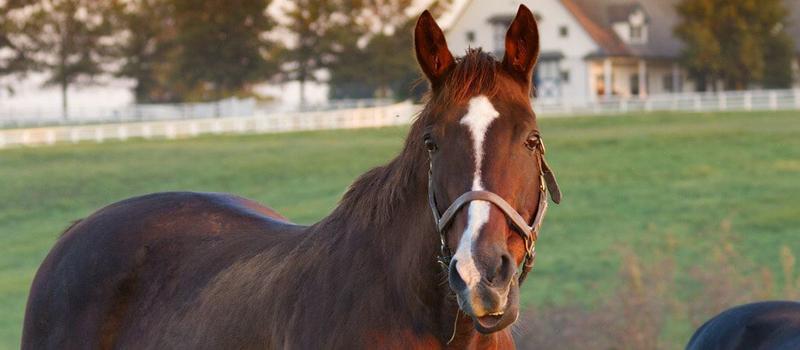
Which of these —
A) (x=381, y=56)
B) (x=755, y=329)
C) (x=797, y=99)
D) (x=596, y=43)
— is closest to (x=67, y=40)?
(x=381, y=56)

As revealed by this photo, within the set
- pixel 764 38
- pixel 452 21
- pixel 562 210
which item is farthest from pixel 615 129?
pixel 452 21

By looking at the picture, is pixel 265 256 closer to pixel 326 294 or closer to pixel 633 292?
pixel 326 294

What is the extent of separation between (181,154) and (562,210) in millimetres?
14502

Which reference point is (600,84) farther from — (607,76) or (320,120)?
(320,120)

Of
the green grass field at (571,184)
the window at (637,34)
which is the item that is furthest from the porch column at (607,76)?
the green grass field at (571,184)

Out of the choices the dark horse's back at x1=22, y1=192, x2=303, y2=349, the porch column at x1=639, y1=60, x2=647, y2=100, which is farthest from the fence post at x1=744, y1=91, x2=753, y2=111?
the dark horse's back at x1=22, y1=192, x2=303, y2=349

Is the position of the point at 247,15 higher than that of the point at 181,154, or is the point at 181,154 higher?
the point at 247,15

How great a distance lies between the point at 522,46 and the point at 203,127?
4110 cm

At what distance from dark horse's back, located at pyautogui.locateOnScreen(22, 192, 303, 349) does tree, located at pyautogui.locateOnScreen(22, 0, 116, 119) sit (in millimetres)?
68203

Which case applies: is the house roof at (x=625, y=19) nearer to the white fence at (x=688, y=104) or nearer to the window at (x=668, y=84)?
the window at (x=668, y=84)

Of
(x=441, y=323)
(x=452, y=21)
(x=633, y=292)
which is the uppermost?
(x=452, y=21)

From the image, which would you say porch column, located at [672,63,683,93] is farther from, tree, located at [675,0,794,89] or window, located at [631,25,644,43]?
tree, located at [675,0,794,89]

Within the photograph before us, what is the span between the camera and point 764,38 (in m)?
58.8

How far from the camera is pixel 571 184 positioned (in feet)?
85.7
